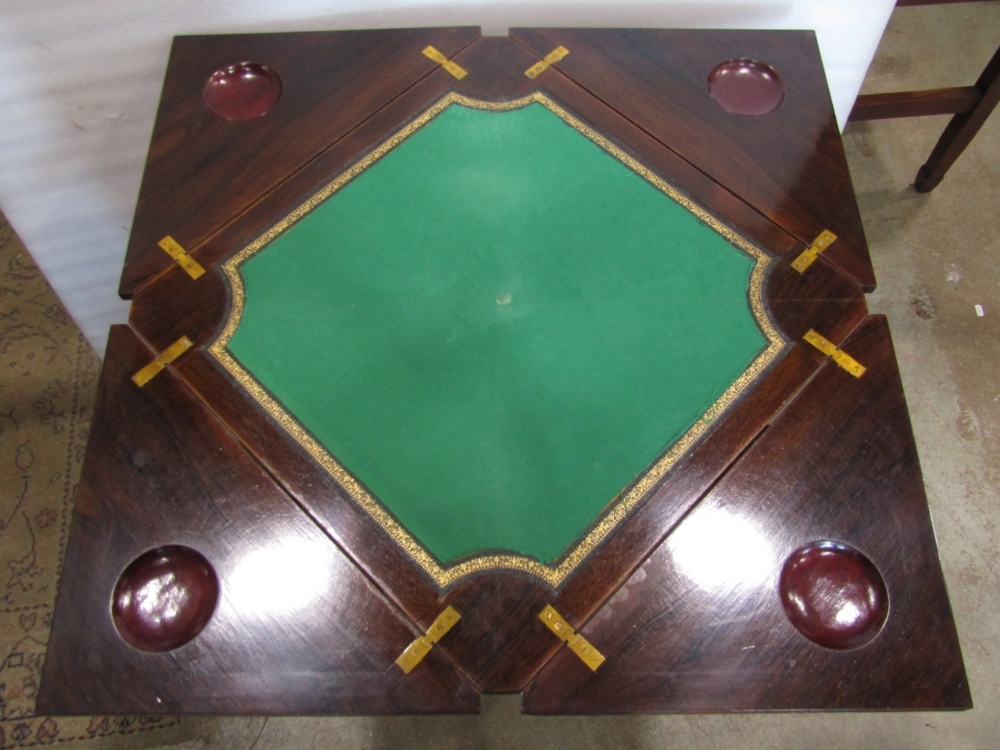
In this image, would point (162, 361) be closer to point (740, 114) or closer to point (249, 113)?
point (249, 113)

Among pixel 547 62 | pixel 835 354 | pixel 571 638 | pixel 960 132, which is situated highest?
pixel 547 62

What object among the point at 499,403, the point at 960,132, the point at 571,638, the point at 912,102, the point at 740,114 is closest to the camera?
the point at 571,638

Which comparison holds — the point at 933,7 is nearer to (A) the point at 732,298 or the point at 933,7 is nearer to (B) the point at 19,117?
(A) the point at 732,298

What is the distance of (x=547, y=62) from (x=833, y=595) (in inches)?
38.2

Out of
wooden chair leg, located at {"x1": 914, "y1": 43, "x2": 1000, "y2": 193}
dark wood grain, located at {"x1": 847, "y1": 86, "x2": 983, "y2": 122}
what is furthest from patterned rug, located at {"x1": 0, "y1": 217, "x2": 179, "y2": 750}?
wooden chair leg, located at {"x1": 914, "y1": 43, "x2": 1000, "y2": 193}

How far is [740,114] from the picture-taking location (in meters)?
1.34

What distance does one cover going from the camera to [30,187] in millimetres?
1724

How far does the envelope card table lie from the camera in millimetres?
969

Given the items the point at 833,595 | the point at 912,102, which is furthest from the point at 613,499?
the point at 912,102

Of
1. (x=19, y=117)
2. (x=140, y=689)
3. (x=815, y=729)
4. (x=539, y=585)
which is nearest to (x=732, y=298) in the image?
(x=539, y=585)

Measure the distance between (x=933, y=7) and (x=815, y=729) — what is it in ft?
7.76

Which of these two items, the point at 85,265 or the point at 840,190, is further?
the point at 85,265

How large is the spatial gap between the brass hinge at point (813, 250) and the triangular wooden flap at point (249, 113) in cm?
69

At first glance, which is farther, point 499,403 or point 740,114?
point 740,114
